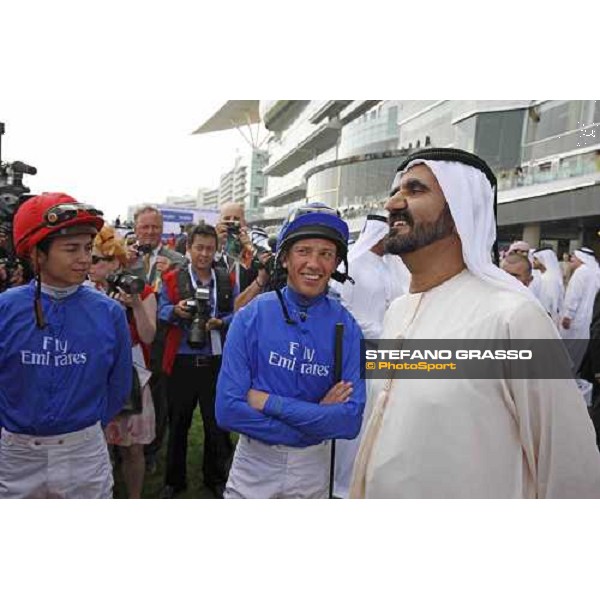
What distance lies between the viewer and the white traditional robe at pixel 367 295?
2.06 metres

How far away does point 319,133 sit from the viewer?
2.14 metres

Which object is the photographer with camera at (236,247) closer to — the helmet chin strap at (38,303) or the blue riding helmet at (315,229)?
the blue riding helmet at (315,229)

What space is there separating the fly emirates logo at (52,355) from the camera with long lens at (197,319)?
1.54 ft

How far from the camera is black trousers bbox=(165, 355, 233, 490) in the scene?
221cm

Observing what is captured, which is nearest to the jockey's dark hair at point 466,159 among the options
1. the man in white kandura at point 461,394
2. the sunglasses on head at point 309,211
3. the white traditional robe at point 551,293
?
the man in white kandura at point 461,394

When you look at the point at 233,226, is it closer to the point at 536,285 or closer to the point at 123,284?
the point at 123,284

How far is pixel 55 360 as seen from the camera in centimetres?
196

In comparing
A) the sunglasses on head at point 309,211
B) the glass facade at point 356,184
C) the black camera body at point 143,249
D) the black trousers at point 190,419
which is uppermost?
the glass facade at point 356,184

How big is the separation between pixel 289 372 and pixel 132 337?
0.62 metres

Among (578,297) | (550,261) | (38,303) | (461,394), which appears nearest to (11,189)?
(38,303)

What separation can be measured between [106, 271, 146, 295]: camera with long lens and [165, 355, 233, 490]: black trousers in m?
0.35

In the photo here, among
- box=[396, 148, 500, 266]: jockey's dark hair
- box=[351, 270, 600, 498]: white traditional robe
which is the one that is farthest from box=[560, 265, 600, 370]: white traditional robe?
box=[396, 148, 500, 266]: jockey's dark hair

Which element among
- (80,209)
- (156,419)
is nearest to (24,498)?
(156,419)

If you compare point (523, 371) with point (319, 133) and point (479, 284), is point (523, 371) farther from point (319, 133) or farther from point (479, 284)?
point (319, 133)
